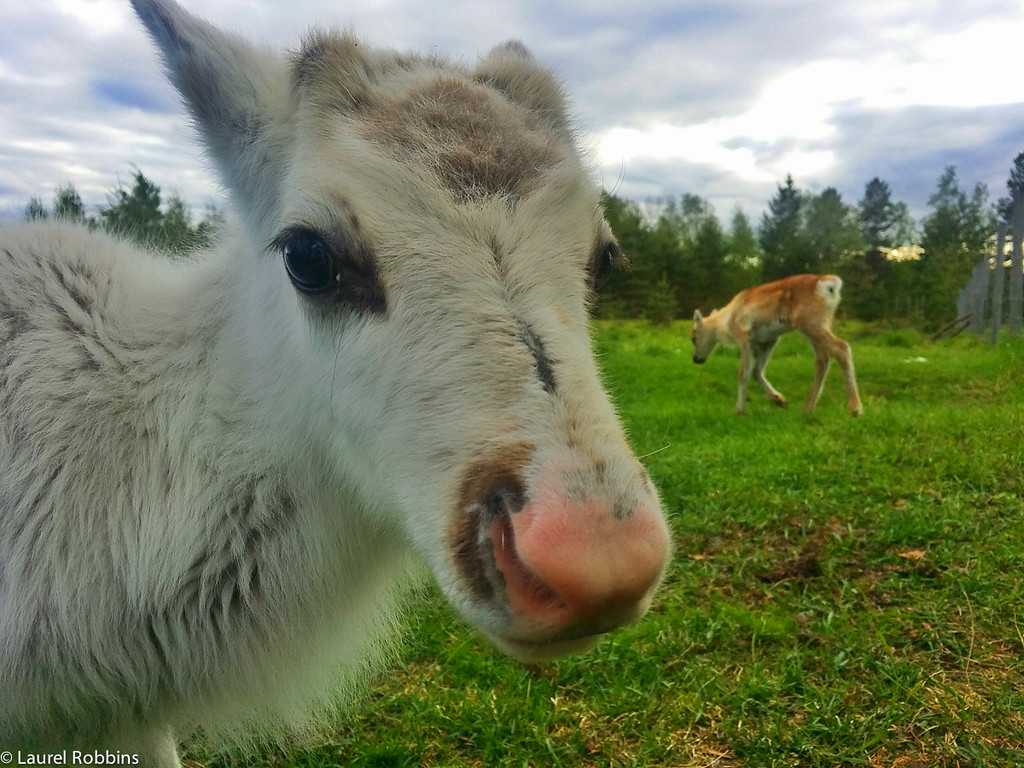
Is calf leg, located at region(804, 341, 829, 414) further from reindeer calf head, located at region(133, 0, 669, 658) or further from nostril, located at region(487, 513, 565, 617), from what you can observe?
nostril, located at region(487, 513, 565, 617)

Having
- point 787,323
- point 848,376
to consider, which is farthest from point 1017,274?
point 787,323

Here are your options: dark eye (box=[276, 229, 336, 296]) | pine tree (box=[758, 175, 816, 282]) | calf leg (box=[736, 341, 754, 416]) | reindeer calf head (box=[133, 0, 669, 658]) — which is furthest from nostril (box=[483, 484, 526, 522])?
pine tree (box=[758, 175, 816, 282])

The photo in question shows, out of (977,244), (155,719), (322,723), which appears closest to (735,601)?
(322,723)

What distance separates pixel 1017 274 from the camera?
411 inches

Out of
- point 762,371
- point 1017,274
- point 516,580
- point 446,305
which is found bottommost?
point 762,371

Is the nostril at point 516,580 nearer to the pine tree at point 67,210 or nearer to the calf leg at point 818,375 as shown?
the pine tree at point 67,210

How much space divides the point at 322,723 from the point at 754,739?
2.12 metres

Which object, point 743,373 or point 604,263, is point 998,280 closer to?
point 743,373

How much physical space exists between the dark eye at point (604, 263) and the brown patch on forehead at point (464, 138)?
416mm

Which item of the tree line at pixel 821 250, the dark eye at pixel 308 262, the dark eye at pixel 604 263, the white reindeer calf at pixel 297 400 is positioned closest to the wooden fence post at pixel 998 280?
the tree line at pixel 821 250

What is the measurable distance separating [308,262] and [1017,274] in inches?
492

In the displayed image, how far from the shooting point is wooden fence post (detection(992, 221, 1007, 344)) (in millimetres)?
10516

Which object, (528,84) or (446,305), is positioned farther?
(528,84)

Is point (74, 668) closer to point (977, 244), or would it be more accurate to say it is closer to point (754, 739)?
point (754, 739)
